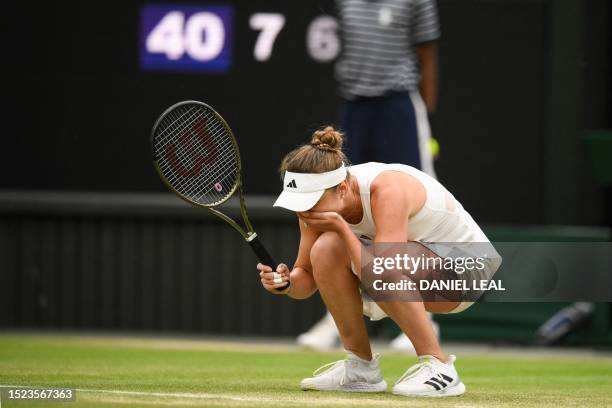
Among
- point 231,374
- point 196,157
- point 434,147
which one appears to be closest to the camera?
point 196,157

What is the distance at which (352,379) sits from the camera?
498 cm

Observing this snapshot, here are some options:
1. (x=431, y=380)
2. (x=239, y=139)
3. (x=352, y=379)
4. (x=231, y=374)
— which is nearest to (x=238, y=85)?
(x=239, y=139)

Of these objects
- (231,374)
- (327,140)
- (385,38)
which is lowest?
(231,374)

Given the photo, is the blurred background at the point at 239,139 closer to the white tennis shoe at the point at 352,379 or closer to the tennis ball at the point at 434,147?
the tennis ball at the point at 434,147

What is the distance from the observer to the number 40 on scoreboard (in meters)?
7.66

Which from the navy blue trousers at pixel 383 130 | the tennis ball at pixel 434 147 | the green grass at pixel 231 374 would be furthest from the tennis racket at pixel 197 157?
the tennis ball at pixel 434 147

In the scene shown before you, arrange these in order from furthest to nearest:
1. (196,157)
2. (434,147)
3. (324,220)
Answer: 1. (434,147)
2. (196,157)
3. (324,220)

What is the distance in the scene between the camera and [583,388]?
541 centimetres

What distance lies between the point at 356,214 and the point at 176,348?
8.10 feet

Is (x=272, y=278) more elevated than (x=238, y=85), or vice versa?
(x=238, y=85)

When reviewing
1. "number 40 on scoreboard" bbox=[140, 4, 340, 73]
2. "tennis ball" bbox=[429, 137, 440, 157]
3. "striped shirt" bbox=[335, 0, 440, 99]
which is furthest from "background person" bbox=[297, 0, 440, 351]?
"number 40 on scoreboard" bbox=[140, 4, 340, 73]

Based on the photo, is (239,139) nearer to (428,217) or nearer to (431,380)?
(428,217)

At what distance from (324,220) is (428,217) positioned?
18.2 inches

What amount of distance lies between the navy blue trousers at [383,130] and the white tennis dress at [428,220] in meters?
1.99
